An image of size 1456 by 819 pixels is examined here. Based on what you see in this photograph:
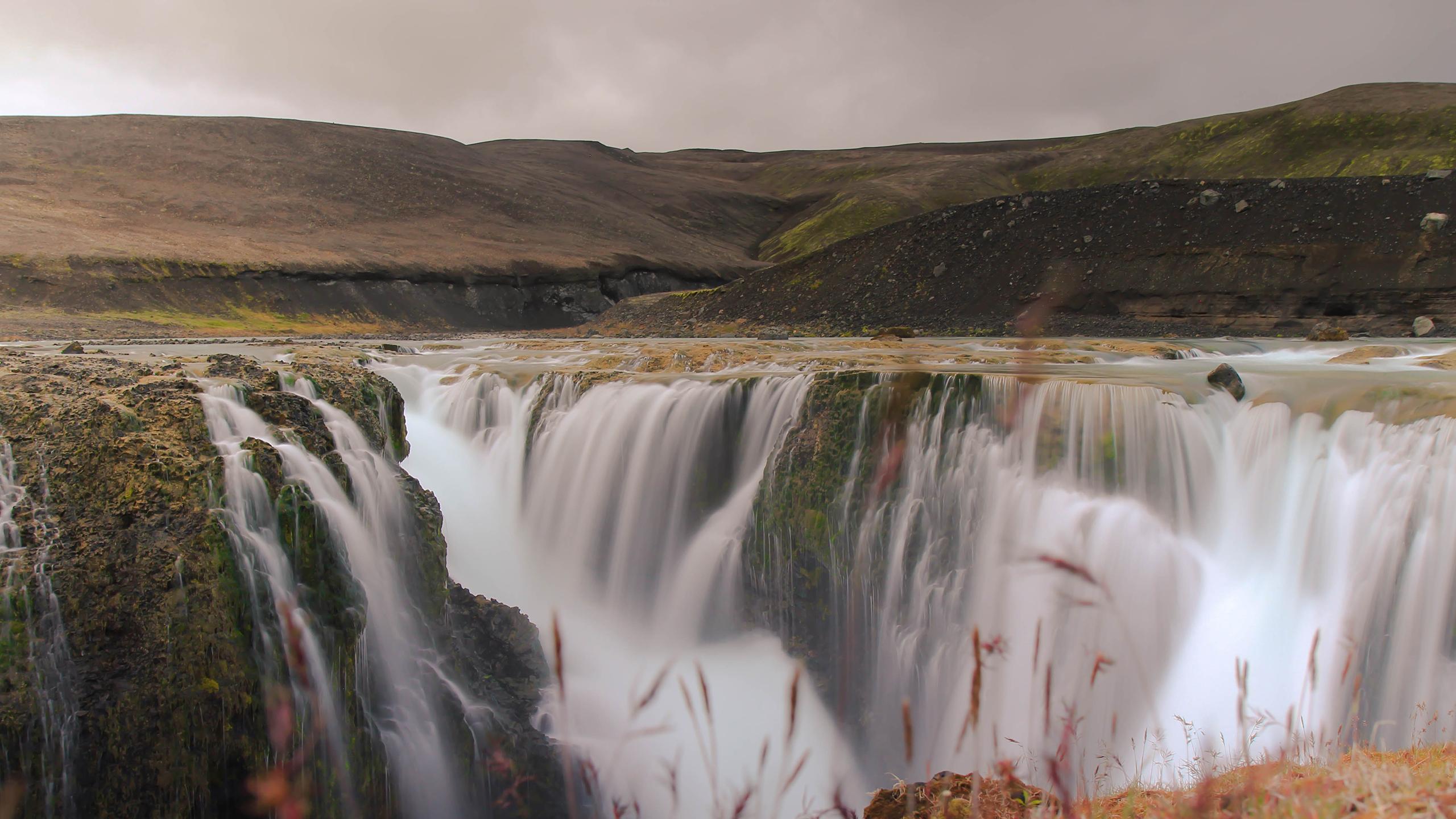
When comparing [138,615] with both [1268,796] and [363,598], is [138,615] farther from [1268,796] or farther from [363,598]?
[1268,796]

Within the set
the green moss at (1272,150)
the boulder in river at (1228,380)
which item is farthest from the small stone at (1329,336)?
the green moss at (1272,150)

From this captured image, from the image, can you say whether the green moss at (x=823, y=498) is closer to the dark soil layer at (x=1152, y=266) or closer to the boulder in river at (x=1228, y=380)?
the boulder in river at (x=1228, y=380)

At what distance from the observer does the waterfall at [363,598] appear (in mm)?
5129

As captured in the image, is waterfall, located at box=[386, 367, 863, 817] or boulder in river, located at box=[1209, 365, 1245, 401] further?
boulder in river, located at box=[1209, 365, 1245, 401]

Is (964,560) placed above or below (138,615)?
below

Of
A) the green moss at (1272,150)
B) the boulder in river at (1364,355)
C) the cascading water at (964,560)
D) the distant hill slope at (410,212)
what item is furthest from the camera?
the green moss at (1272,150)

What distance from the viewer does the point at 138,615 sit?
A: 15.1ft

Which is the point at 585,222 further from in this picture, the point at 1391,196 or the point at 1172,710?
the point at 1172,710

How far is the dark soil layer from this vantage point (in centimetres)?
2198

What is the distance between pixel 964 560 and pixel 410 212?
60854 millimetres

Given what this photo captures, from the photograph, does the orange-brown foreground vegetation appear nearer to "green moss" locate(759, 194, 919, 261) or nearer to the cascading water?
the cascading water

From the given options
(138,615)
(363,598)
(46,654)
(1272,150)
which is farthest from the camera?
(1272,150)

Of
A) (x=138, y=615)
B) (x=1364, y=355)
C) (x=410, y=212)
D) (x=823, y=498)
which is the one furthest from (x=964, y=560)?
(x=410, y=212)

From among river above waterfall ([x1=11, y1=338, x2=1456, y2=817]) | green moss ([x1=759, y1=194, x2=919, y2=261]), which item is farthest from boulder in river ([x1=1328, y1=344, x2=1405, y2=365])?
green moss ([x1=759, y1=194, x2=919, y2=261])
